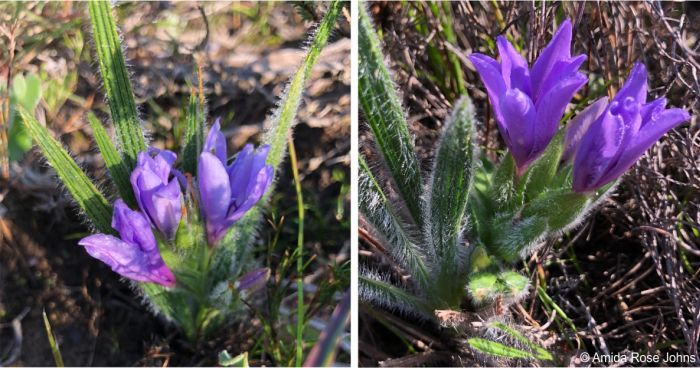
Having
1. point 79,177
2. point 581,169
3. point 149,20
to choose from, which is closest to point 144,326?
point 79,177

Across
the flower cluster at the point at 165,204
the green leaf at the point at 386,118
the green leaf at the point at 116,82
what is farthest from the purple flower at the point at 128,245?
the green leaf at the point at 386,118

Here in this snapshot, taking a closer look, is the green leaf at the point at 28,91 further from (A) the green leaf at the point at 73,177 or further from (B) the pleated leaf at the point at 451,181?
(B) the pleated leaf at the point at 451,181

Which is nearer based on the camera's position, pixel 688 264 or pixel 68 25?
pixel 688 264

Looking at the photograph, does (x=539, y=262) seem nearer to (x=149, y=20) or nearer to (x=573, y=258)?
(x=573, y=258)

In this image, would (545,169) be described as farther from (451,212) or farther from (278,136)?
(278,136)

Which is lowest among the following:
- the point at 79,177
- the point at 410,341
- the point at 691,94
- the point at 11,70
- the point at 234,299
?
the point at 410,341

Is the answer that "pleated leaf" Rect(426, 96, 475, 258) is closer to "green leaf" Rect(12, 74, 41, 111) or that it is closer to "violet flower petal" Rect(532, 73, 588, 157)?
"violet flower petal" Rect(532, 73, 588, 157)
